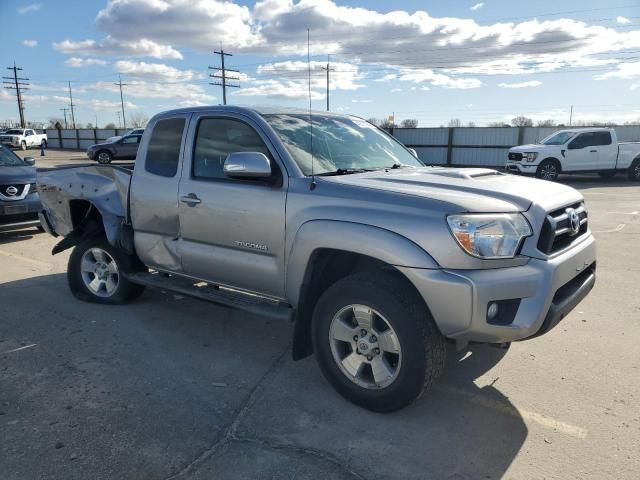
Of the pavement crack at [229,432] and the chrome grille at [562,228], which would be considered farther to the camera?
the chrome grille at [562,228]

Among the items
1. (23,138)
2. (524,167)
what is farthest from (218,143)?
(23,138)

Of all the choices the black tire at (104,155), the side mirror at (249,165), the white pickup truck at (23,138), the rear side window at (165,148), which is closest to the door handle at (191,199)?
the rear side window at (165,148)

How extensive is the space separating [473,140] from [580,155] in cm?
788

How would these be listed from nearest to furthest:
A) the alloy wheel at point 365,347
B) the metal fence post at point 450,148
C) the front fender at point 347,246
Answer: the front fender at point 347,246 → the alloy wheel at point 365,347 → the metal fence post at point 450,148

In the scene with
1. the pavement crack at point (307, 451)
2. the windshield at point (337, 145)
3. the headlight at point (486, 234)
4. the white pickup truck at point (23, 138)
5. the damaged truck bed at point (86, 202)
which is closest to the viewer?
the pavement crack at point (307, 451)

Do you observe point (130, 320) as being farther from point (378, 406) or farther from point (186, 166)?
point (378, 406)

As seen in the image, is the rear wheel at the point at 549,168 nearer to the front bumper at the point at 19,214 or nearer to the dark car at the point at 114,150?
the front bumper at the point at 19,214

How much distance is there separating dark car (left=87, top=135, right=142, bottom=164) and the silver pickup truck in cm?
2652

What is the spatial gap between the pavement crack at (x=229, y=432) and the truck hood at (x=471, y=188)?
1548 mm

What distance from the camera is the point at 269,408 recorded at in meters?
3.33

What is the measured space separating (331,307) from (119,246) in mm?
2608

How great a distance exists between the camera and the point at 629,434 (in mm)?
3006

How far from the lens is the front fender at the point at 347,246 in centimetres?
293

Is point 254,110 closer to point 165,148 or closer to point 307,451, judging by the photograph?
point 165,148
